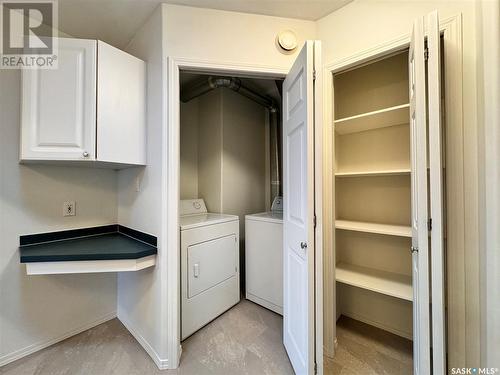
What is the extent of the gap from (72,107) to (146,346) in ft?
5.60

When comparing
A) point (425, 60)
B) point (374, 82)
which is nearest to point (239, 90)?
point (374, 82)

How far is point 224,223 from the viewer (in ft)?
6.77

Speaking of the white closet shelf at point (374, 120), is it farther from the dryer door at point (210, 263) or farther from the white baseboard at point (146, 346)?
the white baseboard at point (146, 346)

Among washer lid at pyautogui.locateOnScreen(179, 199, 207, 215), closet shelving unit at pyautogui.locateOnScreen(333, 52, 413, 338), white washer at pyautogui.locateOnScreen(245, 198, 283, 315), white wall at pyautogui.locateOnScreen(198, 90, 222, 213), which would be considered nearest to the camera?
closet shelving unit at pyautogui.locateOnScreen(333, 52, 413, 338)

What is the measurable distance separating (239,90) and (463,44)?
1.75 metres

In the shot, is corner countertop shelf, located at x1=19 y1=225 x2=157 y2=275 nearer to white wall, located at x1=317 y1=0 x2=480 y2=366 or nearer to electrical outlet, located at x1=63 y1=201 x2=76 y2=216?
electrical outlet, located at x1=63 y1=201 x2=76 y2=216

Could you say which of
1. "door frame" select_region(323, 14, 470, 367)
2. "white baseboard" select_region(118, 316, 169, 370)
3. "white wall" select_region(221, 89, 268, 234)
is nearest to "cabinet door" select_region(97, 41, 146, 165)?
"white wall" select_region(221, 89, 268, 234)

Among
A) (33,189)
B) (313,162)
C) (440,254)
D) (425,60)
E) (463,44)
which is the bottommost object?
(440,254)

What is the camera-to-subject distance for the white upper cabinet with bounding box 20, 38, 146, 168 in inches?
51.1

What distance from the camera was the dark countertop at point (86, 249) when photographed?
51.4 inches

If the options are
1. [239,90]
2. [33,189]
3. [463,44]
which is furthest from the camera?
[239,90]

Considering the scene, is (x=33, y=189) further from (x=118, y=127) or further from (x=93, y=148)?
(x=118, y=127)

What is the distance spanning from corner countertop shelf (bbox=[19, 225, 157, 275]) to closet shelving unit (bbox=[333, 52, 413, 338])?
57.1 inches

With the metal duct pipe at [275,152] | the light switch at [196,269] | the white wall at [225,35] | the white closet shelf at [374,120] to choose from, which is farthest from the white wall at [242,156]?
the white closet shelf at [374,120]
